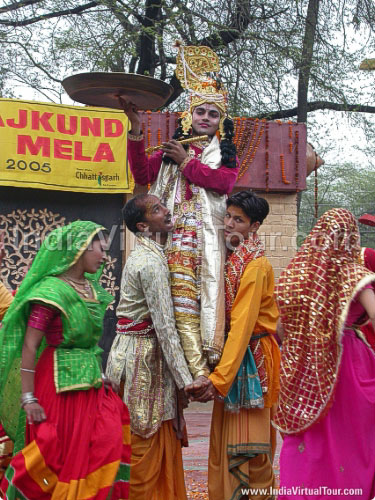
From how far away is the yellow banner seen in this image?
806 centimetres

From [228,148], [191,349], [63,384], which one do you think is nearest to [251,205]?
[228,148]

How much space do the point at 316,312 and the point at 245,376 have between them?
2.89 ft

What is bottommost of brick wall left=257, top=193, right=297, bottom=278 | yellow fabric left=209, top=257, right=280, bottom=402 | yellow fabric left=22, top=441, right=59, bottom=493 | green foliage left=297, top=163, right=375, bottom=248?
yellow fabric left=22, top=441, right=59, bottom=493

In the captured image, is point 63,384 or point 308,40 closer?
point 63,384

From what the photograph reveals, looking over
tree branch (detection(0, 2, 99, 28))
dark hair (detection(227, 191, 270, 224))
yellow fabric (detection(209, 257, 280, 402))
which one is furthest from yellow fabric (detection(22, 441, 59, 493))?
tree branch (detection(0, 2, 99, 28))

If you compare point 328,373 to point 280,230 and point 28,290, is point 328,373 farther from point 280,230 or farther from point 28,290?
point 280,230

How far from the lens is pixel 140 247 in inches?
168

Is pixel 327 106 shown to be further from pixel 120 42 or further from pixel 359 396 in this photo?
pixel 359 396

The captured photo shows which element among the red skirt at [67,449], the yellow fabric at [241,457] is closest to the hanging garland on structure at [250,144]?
the yellow fabric at [241,457]

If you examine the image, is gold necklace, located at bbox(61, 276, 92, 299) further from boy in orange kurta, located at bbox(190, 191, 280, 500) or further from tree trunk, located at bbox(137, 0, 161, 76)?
tree trunk, located at bbox(137, 0, 161, 76)

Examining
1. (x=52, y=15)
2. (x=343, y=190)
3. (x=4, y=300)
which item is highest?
(x=52, y=15)

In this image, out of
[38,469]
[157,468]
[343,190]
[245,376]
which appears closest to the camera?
[38,469]

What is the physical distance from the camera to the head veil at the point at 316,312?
3.56 m

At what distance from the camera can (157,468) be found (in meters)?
4.03
